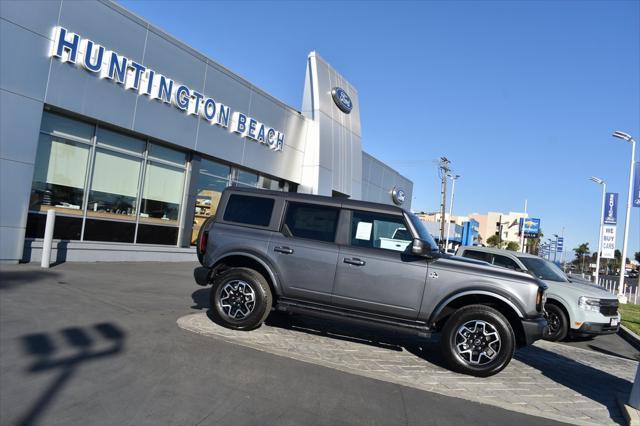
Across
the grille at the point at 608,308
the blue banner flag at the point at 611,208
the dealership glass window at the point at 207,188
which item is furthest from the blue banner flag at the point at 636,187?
the dealership glass window at the point at 207,188

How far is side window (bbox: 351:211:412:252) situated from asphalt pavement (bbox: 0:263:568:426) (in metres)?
1.80

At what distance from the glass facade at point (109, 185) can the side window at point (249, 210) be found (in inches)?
249

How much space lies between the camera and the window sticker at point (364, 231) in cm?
646

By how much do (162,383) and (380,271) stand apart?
2975 mm

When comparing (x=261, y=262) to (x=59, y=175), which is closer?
(x=261, y=262)

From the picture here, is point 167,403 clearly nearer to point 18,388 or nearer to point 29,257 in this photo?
point 18,388

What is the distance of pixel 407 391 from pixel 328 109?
1761 centimetres

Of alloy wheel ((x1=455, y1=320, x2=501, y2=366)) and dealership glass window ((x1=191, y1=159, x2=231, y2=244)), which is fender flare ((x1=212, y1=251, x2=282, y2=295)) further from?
dealership glass window ((x1=191, y1=159, x2=231, y2=244))

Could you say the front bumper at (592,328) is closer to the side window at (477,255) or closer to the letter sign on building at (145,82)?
the side window at (477,255)

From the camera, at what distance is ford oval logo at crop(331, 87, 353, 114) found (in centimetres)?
2170

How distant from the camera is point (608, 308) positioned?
9.39 meters

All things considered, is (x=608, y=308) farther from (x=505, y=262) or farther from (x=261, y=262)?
(x=261, y=262)

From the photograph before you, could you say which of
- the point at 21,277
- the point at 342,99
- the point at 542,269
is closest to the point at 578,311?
the point at 542,269

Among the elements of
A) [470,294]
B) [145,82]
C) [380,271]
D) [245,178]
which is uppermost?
[145,82]
